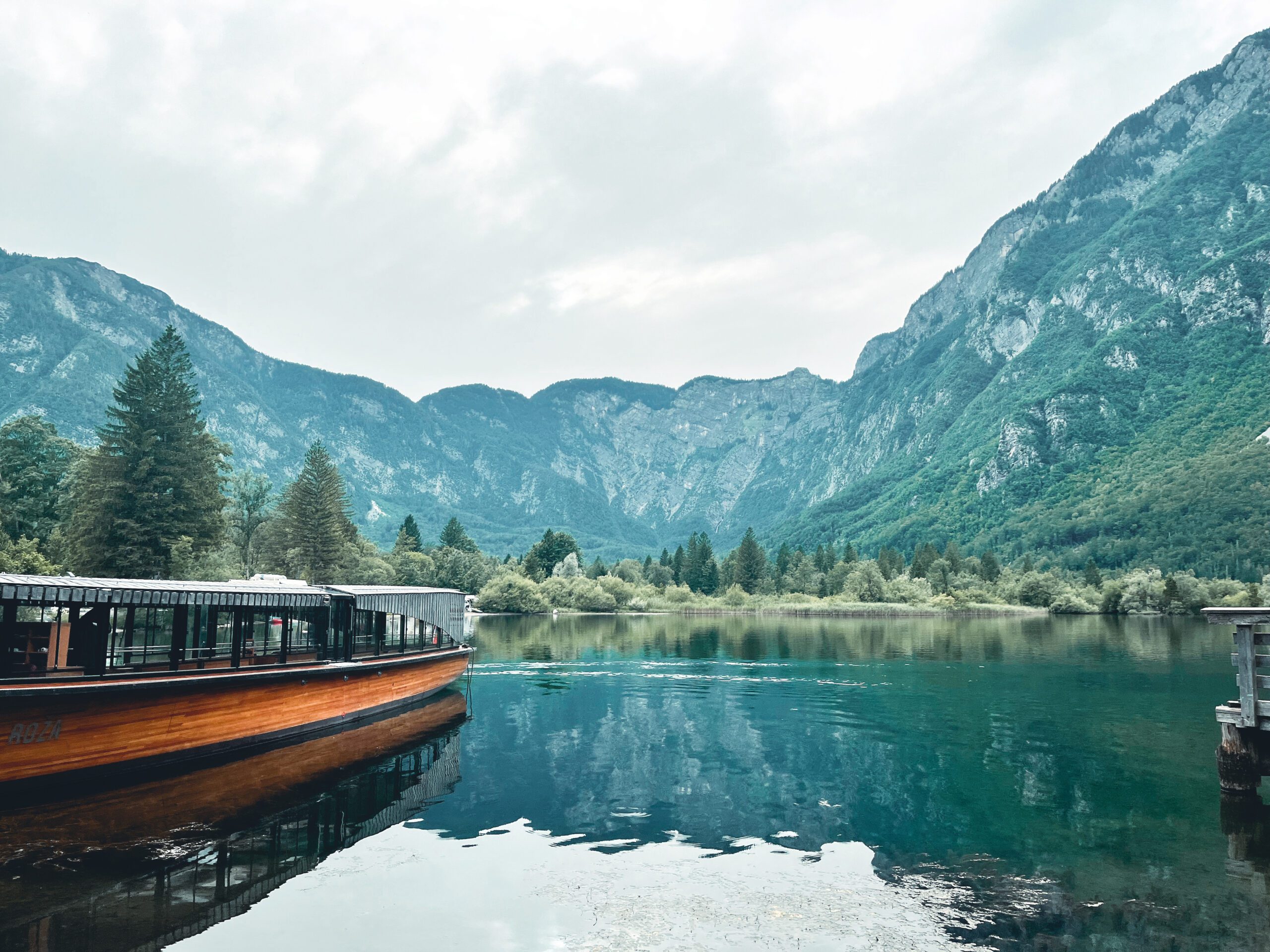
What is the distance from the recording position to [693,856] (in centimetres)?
1745

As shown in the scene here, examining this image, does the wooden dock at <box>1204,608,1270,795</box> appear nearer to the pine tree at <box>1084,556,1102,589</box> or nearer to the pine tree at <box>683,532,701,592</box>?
the pine tree at <box>1084,556,1102,589</box>

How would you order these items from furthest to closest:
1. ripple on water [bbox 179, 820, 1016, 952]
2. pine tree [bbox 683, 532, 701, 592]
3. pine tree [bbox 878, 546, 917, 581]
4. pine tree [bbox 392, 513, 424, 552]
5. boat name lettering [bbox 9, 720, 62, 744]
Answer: pine tree [bbox 683, 532, 701, 592] < pine tree [bbox 878, 546, 917, 581] < pine tree [bbox 392, 513, 424, 552] < boat name lettering [bbox 9, 720, 62, 744] < ripple on water [bbox 179, 820, 1016, 952]

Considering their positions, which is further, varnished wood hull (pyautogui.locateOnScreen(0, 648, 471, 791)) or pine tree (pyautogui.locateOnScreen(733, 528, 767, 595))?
pine tree (pyautogui.locateOnScreen(733, 528, 767, 595))

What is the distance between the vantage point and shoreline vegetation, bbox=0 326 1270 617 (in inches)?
2329

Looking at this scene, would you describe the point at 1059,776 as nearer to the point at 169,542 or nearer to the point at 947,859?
the point at 947,859

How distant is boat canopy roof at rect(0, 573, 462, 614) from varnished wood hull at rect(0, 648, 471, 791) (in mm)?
2446

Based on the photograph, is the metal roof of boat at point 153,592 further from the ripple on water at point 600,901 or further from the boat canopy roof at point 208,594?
the ripple on water at point 600,901

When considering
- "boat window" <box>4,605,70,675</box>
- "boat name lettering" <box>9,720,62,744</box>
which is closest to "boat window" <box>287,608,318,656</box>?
"boat window" <box>4,605,70,675</box>

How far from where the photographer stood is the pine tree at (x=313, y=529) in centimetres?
10275

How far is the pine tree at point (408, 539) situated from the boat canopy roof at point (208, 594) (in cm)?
12870

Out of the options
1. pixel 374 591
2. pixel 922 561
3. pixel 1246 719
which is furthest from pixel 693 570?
pixel 1246 719

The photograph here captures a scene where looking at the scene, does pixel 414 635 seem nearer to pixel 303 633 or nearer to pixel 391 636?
pixel 391 636

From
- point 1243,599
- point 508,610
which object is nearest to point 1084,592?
point 1243,599

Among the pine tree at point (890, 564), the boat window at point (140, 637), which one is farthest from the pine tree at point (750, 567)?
the boat window at point (140, 637)
